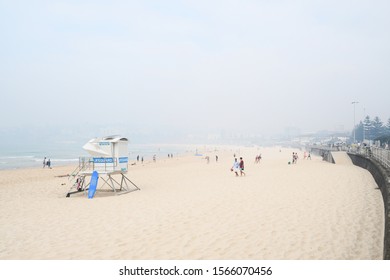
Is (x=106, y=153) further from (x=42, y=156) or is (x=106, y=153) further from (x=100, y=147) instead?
(x=42, y=156)

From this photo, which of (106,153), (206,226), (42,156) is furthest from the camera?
(42,156)

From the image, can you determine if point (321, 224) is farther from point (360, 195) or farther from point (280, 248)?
point (360, 195)

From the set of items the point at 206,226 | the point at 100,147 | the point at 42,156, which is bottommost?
the point at 42,156

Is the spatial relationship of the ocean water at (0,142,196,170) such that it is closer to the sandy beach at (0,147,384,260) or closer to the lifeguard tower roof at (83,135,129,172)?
→ the lifeguard tower roof at (83,135,129,172)

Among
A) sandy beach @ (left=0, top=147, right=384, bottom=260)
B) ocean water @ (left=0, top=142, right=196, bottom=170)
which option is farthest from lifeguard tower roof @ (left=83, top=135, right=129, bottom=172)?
ocean water @ (left=0, top=142, right=196, bottom=170)

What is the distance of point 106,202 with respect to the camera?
13.6 meters

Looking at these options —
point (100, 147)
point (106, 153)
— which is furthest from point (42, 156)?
point (106, 153)

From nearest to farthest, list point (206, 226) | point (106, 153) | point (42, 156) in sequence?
point (206, 226) → point (106, 153) → point (42, 156)

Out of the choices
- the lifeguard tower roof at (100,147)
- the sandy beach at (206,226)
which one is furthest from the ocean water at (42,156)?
the sandy beach at (206,226)

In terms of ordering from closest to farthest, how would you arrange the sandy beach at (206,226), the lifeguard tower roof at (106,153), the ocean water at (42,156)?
the sandy beach at (206,226)
the lifeguard tower roof at (106,153)
the ocean water at (42,156)

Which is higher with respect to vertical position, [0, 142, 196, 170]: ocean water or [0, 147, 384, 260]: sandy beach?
[0, 147, 384, 260]: sandy beach

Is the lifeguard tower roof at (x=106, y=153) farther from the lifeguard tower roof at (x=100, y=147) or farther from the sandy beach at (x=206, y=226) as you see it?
the sandy beach at (x=206, y=226)

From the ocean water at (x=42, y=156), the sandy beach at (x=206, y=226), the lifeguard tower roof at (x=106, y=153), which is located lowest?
the ocean water at (x=42, y=156)
